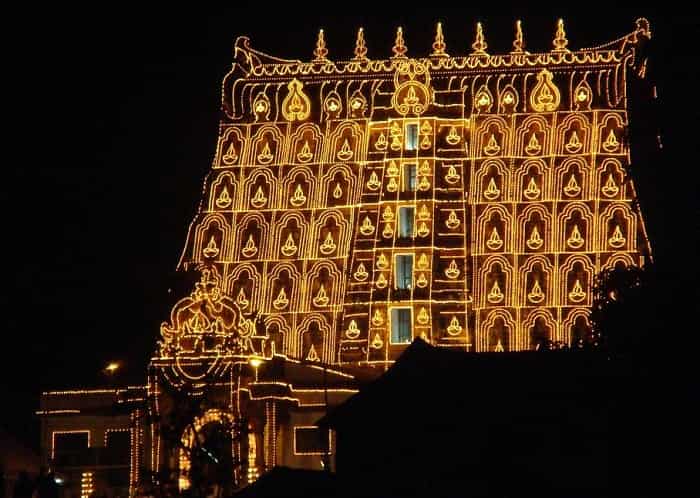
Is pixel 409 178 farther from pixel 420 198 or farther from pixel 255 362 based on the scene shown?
pixel 255 362

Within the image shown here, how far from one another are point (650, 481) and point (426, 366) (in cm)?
1470

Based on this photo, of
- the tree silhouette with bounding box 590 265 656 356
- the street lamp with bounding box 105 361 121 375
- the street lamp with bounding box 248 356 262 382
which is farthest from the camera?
the street lamp with bounding box 248 356 262 382

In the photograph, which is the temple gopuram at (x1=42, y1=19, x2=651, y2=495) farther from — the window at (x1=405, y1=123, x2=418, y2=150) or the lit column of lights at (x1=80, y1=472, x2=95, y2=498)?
the lit column of lights at (x1=80, y1=472, x2=95, y2=498)

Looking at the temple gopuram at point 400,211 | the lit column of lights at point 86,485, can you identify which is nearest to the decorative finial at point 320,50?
the temple gopuram at point 400,211

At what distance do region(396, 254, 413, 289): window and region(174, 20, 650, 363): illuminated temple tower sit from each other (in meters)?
0.07

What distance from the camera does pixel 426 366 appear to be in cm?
6550

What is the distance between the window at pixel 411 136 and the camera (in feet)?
321

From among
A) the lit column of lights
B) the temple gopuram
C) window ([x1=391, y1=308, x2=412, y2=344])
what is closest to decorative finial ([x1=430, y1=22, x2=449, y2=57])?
the temple gopuram

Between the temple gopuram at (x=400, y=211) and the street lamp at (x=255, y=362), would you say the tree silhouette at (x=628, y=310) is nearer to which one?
the street lamp at (x=255, y=362)

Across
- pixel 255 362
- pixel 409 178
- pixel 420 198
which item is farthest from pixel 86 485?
pixel 409 178

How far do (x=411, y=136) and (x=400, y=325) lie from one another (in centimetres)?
965

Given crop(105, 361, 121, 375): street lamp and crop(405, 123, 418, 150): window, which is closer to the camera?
crop(105, 361, 121, 375): street lamp

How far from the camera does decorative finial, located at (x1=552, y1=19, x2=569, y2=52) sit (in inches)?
3898

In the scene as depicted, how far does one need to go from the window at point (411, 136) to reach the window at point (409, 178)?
3.42ft
